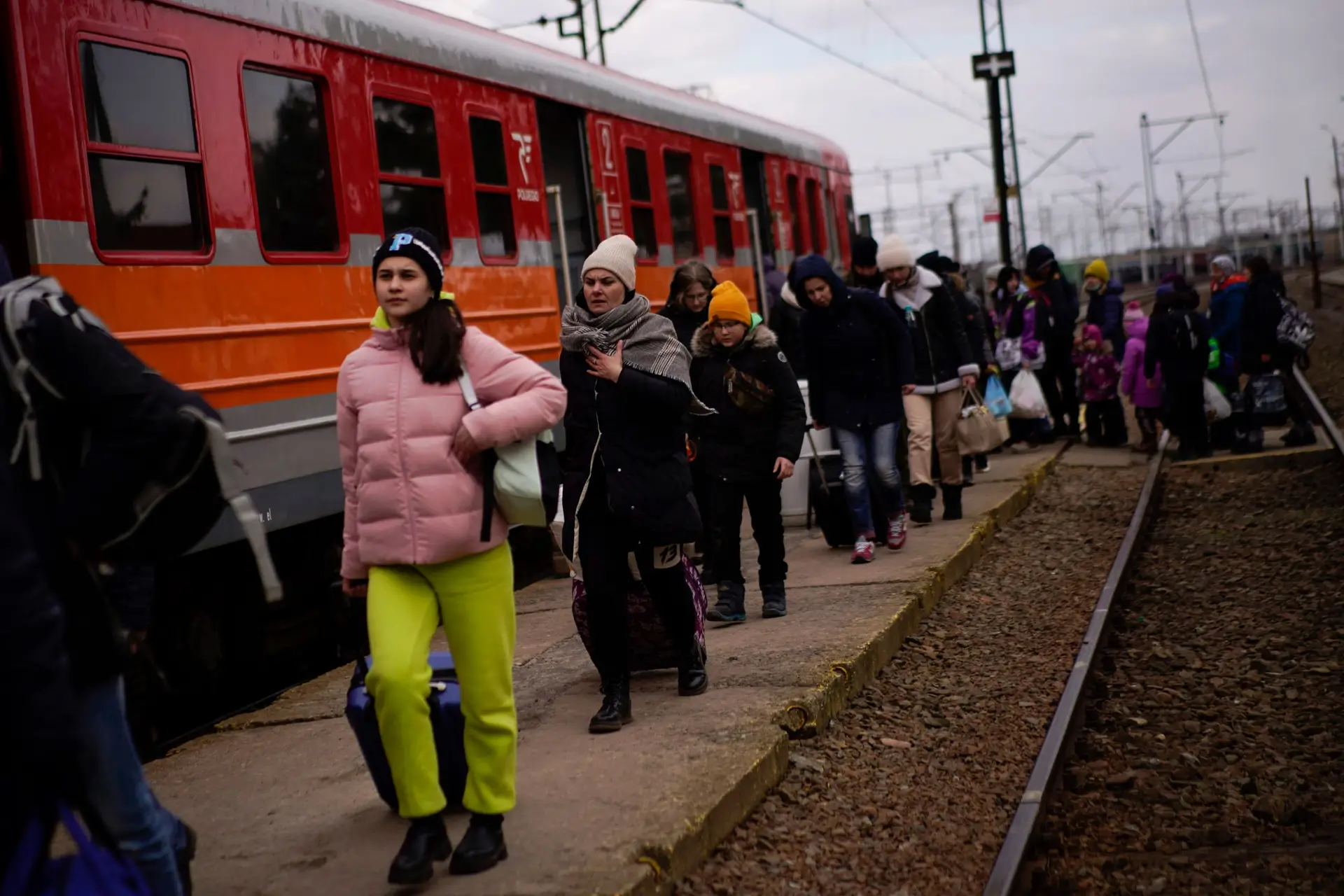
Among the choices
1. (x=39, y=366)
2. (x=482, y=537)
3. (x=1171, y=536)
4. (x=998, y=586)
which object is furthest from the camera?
(x=1171, y=536)

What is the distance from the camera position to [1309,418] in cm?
1628

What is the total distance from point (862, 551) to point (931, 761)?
10.4 feet

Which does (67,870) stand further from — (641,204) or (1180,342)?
(1180,342)

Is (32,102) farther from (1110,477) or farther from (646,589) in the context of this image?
(1110,477)

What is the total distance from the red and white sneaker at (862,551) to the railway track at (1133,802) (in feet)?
5.02

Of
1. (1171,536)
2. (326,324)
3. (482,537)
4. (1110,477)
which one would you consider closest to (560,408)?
(482,537)

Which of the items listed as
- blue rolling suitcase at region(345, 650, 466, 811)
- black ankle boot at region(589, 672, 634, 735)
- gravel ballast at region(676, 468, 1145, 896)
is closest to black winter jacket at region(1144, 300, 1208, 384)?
gravel ballast at region(676, 468, 1145, 896)

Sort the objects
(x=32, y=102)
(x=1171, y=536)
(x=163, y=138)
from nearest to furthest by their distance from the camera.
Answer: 1. (x=32, y=102)
2. (x=163, y=138)
3. (x=1171, y=536)

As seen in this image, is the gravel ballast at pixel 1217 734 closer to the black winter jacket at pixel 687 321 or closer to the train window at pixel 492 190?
the black winter jacket at pixel 687 321

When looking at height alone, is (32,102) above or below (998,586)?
above

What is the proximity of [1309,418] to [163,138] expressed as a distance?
12.7 m

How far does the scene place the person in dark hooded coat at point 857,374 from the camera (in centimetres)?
891

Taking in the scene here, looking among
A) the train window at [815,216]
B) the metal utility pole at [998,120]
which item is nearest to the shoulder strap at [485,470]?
the train window at [815,216]

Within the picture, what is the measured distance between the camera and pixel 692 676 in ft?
20.3
